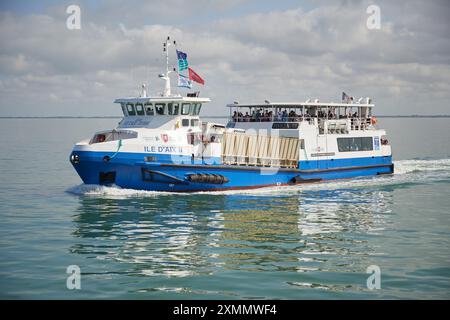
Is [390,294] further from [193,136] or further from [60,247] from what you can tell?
[193,136]

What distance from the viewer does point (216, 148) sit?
2997 centimetres

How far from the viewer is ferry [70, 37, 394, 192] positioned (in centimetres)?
2805

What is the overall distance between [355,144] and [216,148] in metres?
12.7

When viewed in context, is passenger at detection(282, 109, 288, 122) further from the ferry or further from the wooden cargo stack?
the wooden cargo stack

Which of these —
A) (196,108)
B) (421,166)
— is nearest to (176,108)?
(196,108)

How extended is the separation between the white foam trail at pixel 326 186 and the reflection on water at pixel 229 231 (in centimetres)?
68

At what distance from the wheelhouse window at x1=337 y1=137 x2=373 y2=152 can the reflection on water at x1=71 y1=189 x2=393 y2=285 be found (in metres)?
7.29

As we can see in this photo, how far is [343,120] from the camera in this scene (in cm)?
3784

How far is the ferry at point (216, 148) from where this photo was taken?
92.0 feet

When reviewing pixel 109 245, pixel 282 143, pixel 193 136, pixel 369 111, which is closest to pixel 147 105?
pixel 193 136

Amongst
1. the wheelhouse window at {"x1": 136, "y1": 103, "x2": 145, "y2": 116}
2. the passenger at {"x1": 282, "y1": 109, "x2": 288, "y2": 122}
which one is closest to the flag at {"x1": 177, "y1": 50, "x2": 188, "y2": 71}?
the wheelhouse window at {"x1": 136, "y1": 103, "x2": 145, "y2": 116}
